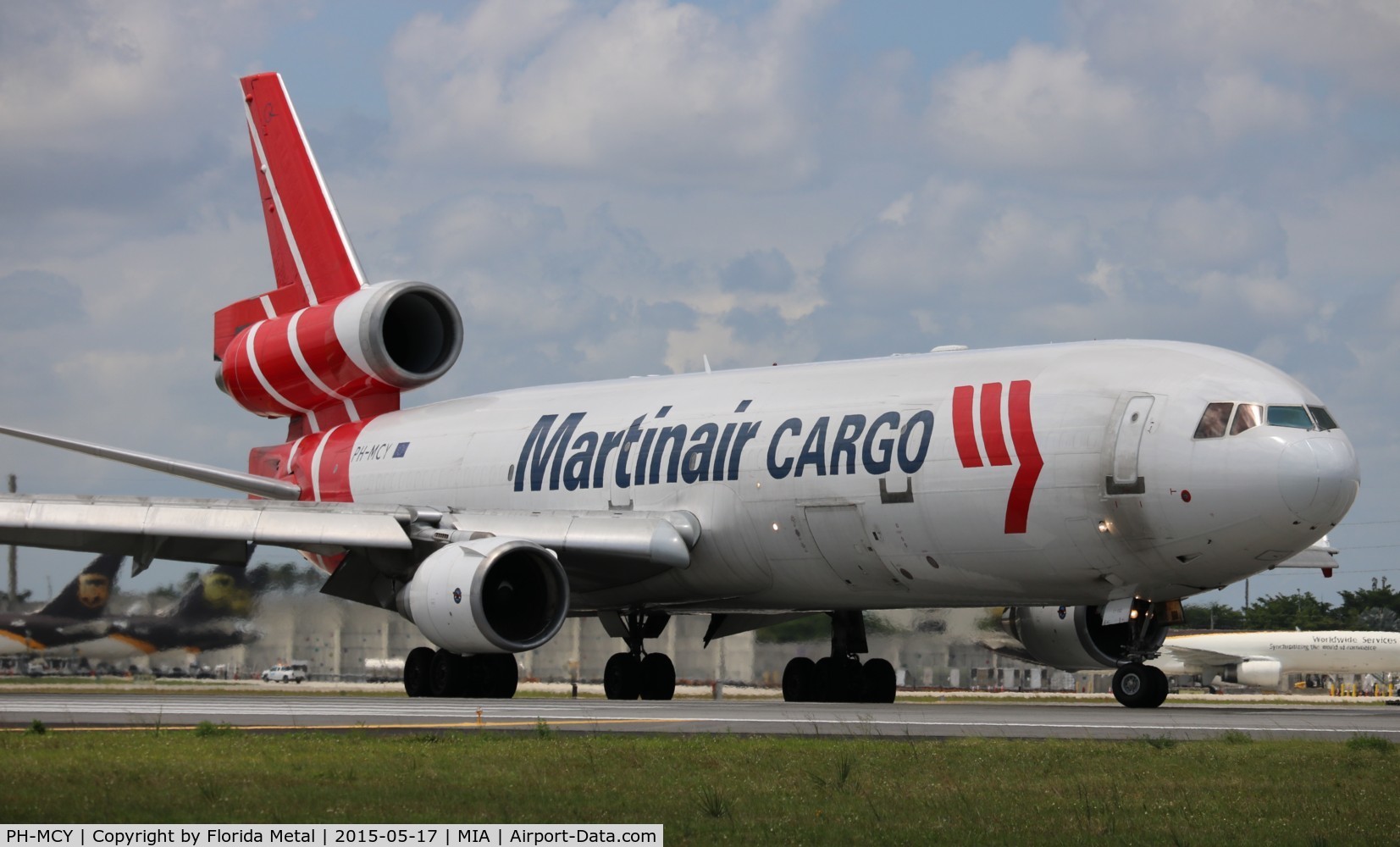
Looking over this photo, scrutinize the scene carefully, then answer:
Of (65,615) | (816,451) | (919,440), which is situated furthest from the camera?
(65,615)

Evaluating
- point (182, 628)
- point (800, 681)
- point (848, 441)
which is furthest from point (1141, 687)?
point (182, 628)

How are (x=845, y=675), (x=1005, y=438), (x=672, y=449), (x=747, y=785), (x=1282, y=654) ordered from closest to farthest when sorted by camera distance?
→ 1. (x=747, y=785)
2. (x=1005, y=438)
3. (x=672, y=449)
4. (x=845, y=675)
5. (x=1282, y=654)

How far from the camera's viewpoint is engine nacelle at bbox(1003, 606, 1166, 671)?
Result: 2239 cm

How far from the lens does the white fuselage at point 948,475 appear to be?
17.9 meters

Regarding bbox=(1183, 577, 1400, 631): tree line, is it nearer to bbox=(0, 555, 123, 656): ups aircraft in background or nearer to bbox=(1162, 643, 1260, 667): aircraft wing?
bbox=(1162, 643, 1260, 667): aircraft wing

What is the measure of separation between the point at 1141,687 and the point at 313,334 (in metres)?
14.4

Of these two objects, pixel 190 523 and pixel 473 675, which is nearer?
pixel 190 523

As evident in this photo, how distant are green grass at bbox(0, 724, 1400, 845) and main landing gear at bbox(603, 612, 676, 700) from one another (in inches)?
459

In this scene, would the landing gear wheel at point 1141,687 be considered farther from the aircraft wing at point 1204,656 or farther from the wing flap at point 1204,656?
the wing flap at point 1204,656

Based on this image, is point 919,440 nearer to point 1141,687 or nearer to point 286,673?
point 1141,687

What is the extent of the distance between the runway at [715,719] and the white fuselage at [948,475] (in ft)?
5.27

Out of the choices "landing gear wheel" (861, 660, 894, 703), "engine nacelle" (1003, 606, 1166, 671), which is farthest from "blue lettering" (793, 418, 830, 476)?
"landing gear wheel" (861, 660, 894, 703)

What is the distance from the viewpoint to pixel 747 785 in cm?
977

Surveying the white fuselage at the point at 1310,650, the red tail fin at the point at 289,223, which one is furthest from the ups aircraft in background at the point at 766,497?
the white fuselage at the point at 1310,650
